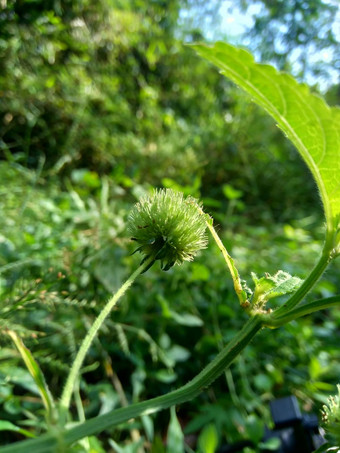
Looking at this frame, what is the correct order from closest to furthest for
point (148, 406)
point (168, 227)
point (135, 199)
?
point (148, 406)
point (168, 227)
point (135, 199)

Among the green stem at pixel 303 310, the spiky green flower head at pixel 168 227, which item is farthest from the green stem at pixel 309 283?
the spiky green flower head at pixel 168 227

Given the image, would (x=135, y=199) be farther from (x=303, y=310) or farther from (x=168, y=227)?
(x=303, y=310)

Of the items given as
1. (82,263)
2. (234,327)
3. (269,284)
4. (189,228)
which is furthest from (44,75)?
(269,284)

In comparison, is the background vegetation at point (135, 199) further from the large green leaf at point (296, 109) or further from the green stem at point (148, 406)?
the large green leaf at point (296, 109)

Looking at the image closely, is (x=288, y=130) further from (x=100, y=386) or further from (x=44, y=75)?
(x=44, y=75)

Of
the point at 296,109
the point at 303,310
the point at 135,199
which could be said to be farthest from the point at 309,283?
the point at 135,199

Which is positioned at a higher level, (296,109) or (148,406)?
(296,109)

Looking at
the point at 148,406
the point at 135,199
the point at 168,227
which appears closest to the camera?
the point at 148,406
